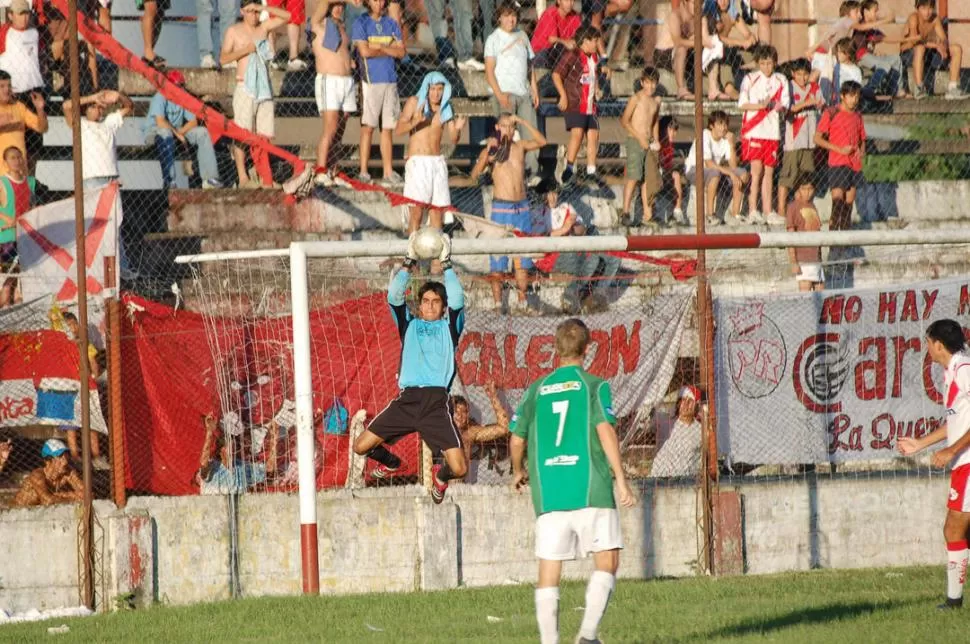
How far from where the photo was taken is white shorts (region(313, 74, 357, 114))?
17.1m

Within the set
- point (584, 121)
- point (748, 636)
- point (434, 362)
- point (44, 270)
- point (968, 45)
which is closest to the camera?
point (748, 636)

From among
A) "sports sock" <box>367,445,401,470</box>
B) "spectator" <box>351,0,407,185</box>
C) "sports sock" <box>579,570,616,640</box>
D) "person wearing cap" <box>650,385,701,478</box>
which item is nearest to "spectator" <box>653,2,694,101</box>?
"spectator" <box>351,0,407,185</box>

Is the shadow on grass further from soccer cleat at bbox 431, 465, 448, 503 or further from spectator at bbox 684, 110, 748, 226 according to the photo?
spectator at bbox 684, 110, 748, 226

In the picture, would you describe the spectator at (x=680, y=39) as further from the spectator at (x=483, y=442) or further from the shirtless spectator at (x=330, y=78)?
the spectator at (x=483, y=442)

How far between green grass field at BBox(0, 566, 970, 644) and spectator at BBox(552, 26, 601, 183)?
692cm

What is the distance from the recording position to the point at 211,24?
60.2 feet

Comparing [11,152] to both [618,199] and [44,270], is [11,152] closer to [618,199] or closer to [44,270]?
[44,270]

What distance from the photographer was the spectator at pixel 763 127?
18.3m

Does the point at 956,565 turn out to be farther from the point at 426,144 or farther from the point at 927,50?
the point at 927,50

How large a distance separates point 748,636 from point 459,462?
9.72 ft

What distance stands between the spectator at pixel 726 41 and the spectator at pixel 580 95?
1.88 m

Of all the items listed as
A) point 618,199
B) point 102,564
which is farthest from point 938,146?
point 102,564

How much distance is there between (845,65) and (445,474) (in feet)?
32.0

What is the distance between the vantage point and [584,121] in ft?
60.0
